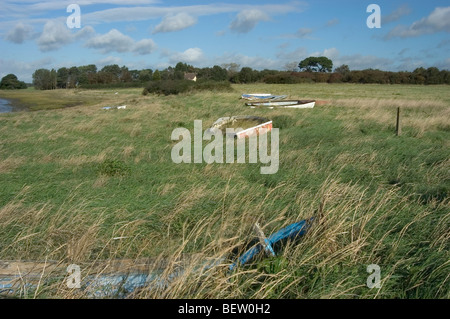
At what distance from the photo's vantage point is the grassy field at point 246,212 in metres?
3.82

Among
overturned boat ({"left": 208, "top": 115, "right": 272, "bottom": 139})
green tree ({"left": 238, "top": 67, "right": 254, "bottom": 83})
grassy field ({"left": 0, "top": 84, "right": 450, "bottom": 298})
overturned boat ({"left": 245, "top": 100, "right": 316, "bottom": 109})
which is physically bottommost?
grassy field ({"left": 0, "top": 84, "right": 450, "bottom": 298})

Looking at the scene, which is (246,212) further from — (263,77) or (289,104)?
(263,77)

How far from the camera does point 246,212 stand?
5.48 meters

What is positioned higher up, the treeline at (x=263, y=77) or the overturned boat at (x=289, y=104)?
the treeline at (x=263, y=77)

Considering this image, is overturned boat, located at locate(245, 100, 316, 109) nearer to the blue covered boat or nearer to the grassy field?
the grassy field

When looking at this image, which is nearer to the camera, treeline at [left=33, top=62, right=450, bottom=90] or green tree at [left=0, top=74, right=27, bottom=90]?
treeline at [left=33, top=62, right=450, bottom=90]

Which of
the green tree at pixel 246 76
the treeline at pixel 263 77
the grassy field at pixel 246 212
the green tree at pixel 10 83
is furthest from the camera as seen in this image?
the green tree at pixel 10 83

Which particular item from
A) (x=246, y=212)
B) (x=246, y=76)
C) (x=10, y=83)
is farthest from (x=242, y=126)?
(x=10, y=83)

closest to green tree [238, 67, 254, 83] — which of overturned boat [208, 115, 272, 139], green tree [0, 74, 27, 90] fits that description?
green tree [0, 74, 27, 90]

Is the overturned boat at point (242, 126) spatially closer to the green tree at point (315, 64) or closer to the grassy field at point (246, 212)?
the grassy field at point (246, 212)

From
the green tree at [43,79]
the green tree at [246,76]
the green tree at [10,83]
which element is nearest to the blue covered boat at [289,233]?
the green tree at [246,76]

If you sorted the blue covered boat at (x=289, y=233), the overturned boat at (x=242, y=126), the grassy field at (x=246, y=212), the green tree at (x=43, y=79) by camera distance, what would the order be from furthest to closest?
the green tree at (x=43, y=79) < the overturned boat at (x=242, y=126) < the blue covered boat at (x=289, y=233) < the grassy field at (x=246, y=212)

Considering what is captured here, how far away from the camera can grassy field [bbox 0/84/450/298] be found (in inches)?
150
